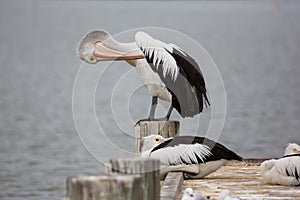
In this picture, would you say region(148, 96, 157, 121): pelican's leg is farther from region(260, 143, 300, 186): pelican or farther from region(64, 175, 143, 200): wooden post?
region(64, 175, 143, 200): wooden post

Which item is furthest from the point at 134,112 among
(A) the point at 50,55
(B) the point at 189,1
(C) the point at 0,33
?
(B) the point at 189,1

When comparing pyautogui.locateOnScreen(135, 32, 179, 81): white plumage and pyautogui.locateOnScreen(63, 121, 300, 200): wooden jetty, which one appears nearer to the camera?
pyautogui.locateOnScreen(63, 121, 300, 200): wooden jetty

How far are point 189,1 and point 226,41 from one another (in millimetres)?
81698

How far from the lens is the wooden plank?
5.85 meters

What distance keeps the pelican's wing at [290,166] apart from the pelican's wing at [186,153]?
479 mm

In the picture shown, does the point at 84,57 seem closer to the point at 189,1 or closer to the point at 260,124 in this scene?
the point at 260,124

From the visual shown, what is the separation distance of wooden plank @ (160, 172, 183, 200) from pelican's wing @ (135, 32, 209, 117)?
1.19 meters

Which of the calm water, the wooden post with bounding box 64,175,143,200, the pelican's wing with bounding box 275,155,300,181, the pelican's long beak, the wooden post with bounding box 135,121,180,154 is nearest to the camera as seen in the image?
the wooden post with bounding box 64,175,143,200

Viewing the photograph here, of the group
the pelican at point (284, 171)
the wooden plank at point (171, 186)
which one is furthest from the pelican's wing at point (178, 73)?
the pelican at point (284, 171)

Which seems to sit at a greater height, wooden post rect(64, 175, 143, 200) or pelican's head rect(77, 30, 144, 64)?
pelican's head rect(77, 30, 144, 64)

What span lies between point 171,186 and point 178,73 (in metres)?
1.91

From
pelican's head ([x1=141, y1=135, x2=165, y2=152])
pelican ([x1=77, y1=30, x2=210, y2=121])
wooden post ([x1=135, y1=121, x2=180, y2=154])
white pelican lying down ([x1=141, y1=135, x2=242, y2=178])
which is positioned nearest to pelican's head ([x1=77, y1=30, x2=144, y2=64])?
pelican ([x1=77, y1=30, x2=210, y2=121])

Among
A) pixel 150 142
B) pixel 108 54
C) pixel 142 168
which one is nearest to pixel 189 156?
pixel 150 142

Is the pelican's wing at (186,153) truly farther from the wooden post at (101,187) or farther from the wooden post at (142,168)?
the wooden post at (101,187)
